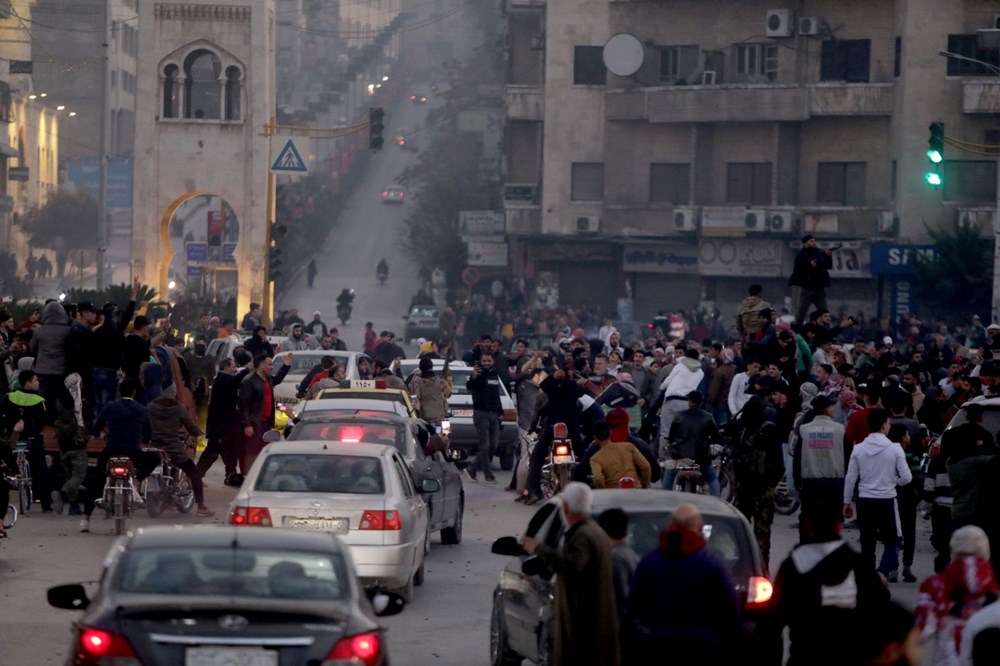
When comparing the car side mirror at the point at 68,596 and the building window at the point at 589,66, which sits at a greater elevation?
the building window at the point at 589,66

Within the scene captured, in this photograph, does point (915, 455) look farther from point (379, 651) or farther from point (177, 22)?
point (177, 22)

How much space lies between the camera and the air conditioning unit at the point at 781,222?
57.9m

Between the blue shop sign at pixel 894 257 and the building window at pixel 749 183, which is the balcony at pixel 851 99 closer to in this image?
the building window at pixel 749 183

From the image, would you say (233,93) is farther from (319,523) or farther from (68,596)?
(68,596)

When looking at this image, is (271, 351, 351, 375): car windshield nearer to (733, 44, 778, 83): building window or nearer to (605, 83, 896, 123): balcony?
(605, 83, 896, 123): balcony

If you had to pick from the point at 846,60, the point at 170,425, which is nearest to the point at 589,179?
the point at 846,60

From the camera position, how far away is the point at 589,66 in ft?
205

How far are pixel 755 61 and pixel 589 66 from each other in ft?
18.7

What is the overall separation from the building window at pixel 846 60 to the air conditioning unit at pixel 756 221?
15.9ft

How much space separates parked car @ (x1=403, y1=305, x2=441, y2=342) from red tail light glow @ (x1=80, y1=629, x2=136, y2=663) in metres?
55.4

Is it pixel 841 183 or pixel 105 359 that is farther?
pixel 841 183

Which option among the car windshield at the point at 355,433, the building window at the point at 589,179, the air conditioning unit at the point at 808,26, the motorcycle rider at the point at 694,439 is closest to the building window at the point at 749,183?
the air conditioning unit at the point at 808,26

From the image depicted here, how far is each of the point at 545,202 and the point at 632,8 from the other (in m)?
7.05

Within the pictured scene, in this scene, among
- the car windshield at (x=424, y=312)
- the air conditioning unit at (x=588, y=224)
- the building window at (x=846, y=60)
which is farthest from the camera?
the car windshield at (x=424, y=312)
